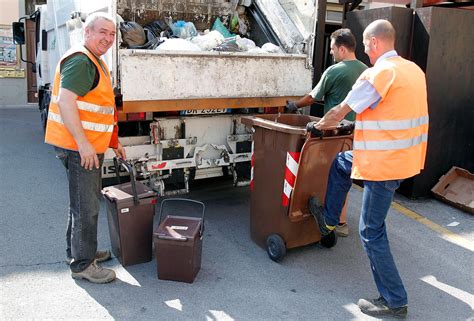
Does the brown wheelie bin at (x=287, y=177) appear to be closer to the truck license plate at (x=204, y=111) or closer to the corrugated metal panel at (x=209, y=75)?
the corrugated metal panel at (x=209, y=75)

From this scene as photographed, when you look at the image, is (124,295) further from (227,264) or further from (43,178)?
(43,178)

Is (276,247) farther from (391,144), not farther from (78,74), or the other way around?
(78,74)

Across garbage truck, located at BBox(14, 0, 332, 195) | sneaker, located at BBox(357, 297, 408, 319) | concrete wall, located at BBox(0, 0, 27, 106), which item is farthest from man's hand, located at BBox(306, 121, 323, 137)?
concrete wall, located at BBox(0, 0, 27, 106)

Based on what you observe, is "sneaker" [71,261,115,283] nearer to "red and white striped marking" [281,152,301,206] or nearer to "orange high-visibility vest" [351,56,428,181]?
"red and white striped marking" [281,152,301,206]

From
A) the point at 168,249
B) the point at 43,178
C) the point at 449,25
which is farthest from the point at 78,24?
the point at 449,25

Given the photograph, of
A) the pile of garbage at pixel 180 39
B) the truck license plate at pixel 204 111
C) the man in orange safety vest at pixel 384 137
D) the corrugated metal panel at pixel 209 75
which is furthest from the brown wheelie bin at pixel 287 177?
the pile of garbage at pixel 180 39

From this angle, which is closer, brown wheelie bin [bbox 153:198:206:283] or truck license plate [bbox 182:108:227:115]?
brown wheelie bin [bbox 153:198:206:283]

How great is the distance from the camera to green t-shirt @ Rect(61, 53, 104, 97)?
275 centimetres

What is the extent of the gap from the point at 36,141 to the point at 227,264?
18.1 ft

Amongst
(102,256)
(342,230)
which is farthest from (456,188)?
(102,256)

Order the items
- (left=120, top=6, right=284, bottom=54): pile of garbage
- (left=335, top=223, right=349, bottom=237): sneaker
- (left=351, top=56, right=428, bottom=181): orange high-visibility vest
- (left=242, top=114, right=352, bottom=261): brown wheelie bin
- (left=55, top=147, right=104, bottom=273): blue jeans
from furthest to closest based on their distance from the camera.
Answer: (left=120, top=6, right=284, bottom=54): pile of garbage < (left=335, top=223, right=349, bottom=237): sneaker < (left=242, top=114, right=352, bottom=261): brown wheelie bin < (left=55, top=147, right=104, bottom=273): blue jeans < (left=351, top=56, right=428, bottom=181): orange high-visibility vest

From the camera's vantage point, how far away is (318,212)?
136 inches

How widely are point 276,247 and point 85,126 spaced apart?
167 centimetres

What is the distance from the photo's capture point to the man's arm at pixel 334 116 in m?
2.90
